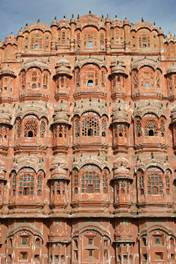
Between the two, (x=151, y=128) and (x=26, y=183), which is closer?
(x=26, y=183)

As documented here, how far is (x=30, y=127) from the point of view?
30.0 metres

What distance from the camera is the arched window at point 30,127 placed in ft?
98.0

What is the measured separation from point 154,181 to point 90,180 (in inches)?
172

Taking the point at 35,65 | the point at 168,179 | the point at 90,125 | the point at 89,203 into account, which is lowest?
the point at 89,203

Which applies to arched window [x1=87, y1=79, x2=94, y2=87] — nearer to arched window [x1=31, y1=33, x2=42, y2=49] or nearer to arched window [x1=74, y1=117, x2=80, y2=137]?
arched window [x1=74, y1=117, x2=80, y2=137]

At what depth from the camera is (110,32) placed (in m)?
33.2

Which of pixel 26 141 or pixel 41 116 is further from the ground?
pixel 41 116

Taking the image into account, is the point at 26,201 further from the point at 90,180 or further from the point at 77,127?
the point at 77,127

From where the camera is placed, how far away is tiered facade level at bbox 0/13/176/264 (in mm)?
27062

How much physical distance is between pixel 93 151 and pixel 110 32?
1019cm

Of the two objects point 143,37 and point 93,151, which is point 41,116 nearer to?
point 93,151

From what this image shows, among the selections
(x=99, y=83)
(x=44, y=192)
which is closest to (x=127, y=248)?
(x=44, y=192)

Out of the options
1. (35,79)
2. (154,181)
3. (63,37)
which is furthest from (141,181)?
(63,37)

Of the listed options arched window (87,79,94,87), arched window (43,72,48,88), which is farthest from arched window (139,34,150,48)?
arched window (43,72,48,88)
